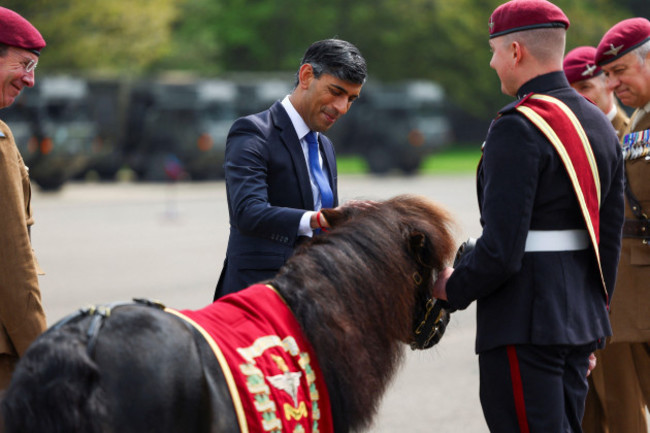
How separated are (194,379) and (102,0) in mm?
31792

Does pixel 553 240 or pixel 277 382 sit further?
pixel 553 240

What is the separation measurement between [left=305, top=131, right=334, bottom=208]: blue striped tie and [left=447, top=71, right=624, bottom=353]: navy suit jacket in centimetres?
90

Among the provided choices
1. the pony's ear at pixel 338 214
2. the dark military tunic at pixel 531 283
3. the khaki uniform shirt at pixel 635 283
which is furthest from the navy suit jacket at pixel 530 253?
the khaki uniform shirt at pixel 635 283

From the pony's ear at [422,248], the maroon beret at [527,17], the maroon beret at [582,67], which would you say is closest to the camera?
the maroon beret at [527,17]

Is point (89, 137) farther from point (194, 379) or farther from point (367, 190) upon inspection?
point (194, 379)

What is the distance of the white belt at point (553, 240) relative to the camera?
2.95 m

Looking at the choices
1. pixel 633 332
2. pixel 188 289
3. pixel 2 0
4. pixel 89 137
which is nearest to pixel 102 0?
pixel 2 0

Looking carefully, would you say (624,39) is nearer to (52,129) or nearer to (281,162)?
(281,162)

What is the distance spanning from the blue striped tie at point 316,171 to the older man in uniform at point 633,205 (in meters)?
1.54

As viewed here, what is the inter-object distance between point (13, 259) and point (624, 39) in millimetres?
2964

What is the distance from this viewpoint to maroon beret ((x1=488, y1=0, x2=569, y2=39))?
2.98 meters

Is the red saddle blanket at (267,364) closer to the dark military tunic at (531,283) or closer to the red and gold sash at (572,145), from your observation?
the dark military tunic at (531,283)

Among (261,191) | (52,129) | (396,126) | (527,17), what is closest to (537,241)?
(527,17)

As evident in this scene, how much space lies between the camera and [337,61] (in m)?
3.62
